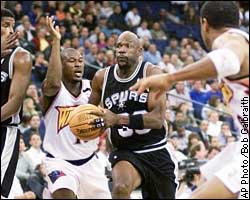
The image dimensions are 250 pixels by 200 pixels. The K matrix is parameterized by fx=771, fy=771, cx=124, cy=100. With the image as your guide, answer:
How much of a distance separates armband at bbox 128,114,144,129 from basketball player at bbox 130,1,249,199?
1613mm

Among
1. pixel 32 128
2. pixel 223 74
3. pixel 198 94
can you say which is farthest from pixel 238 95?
pixel 198 94

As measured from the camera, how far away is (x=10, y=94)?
24.1 feet

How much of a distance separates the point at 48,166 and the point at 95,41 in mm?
9646

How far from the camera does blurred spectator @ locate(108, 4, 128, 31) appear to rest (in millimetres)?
20084

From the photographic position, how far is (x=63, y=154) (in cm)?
883

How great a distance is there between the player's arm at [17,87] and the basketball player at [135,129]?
101 cm

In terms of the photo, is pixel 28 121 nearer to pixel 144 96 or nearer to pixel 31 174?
pixel 31 174

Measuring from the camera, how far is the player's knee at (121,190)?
7707 mm

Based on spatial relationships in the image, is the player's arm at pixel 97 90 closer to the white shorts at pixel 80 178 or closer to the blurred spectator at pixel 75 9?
the white shorts at pixel 80 178

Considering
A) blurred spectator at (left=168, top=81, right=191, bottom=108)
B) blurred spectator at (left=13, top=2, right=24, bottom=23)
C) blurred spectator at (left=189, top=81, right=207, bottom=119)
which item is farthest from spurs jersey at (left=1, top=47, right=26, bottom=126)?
blurred spectator at (left=189, top=81, right=207, bottom=119)

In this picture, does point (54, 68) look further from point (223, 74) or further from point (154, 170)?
point (223, 74)

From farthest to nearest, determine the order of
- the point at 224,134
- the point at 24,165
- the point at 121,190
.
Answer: the point at 224,134, the point at 24,165, the point at 121,190

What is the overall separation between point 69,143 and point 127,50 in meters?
1.33

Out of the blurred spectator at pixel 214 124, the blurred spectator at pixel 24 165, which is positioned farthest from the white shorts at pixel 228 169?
the blurred spectator at pixel 214 124
